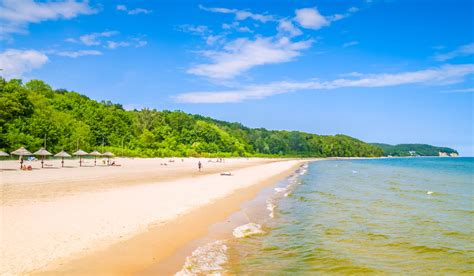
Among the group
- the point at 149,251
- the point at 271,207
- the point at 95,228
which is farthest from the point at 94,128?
the point at 149,251

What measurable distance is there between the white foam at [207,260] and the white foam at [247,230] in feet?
5.17

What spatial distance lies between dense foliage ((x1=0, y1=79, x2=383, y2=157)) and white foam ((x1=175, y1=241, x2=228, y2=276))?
5366 cm

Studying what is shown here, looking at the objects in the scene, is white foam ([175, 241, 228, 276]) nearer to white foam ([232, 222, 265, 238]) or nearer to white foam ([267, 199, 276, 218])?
white foam ([232, 222, 265, 238])

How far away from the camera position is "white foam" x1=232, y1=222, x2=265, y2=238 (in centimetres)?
1255

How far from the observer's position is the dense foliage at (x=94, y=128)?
5909cm

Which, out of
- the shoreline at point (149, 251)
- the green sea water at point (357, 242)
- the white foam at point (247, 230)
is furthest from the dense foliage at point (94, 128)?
the green sea water at point (357, 242)

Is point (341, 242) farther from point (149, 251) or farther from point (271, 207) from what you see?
point (271, 207)

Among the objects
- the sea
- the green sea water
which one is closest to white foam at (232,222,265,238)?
the sea

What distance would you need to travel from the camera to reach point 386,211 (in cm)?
1870

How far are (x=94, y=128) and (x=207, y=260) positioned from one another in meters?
93.5

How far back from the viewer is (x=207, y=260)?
364 inches

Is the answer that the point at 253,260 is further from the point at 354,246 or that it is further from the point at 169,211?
the point at 169,211

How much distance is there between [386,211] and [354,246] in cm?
838

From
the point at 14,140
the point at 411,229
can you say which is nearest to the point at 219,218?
the point at 411,229
